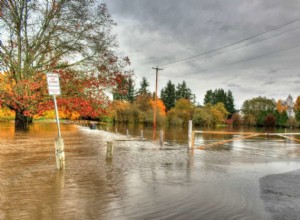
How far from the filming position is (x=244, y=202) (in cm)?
620

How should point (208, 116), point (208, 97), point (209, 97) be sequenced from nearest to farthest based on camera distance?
point (208, 116) < point (209, 97) < point (208, 97)

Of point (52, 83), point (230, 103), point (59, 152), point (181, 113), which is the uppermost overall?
point (230, 103)

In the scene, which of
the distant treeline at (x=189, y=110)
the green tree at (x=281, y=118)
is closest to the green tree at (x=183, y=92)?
the distant treeline at (x=189, y=110)

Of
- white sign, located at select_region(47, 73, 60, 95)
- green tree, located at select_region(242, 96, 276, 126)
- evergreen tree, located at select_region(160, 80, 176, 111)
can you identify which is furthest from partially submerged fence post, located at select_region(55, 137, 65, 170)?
green tree, located at select_region(242, 96, 276, 126)

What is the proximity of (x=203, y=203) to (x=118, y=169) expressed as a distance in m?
4.25

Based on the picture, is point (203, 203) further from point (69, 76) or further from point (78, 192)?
point (69, 76)

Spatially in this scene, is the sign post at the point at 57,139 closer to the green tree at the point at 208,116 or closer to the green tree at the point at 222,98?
the green tree at the point at 208,116

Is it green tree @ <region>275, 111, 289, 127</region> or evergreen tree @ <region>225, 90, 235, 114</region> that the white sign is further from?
evergreen tree @ <region>225, 90, 235, 114</region>

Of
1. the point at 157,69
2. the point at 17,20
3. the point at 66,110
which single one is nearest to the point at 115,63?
the point at 66,110

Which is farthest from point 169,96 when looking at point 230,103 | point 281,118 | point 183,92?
point 281,118

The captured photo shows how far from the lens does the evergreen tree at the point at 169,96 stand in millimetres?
111750

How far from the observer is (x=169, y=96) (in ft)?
367

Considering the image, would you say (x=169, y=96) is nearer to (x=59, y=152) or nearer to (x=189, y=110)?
(x=189, y=110)

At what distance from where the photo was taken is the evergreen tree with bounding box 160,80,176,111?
11175 centimetres
